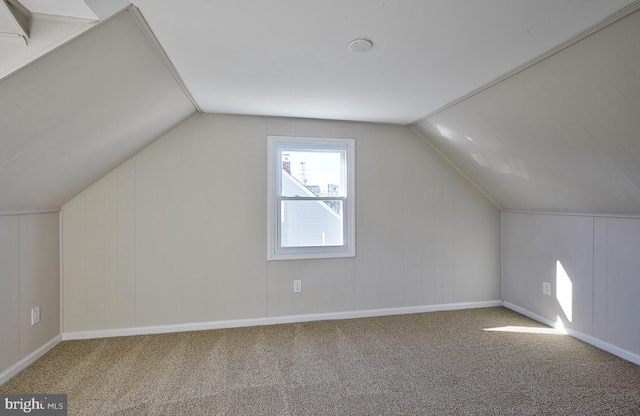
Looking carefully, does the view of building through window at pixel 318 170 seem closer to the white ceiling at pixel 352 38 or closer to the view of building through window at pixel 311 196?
the view of building through window at pixel 311 196

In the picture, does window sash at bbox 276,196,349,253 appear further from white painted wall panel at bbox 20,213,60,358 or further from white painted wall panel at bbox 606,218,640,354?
white painted wall panel at bbox 606,218,640,354

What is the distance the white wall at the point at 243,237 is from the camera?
9.87 ft

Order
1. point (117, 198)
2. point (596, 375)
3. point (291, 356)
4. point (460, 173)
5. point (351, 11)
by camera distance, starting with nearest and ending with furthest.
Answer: point (351, 11) → point (596, 375) → point (291, 356) → point (117, 198) → point (460, 173)

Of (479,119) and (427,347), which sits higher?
(479,119)

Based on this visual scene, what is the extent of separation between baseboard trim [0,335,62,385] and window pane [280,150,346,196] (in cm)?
245

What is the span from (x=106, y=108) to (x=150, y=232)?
1390mm

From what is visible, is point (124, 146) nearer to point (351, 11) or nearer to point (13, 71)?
point (13, 71)

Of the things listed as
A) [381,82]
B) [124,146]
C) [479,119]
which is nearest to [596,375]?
[479,119]

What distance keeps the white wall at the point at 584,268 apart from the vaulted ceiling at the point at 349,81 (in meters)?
0.24

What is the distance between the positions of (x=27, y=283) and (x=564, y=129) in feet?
13.8

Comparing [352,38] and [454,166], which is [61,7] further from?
[454,166]

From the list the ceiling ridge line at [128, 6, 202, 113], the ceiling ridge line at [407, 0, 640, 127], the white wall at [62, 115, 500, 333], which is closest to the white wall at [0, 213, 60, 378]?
the white wall at [62, 115, 500, 333]

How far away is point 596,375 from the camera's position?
7.61 ft

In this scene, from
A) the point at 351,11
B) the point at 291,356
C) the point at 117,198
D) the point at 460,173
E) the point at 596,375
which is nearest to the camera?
the point at 351,11
